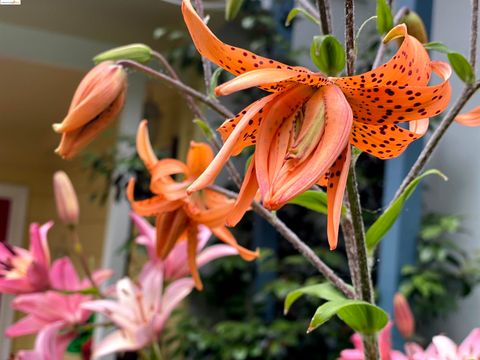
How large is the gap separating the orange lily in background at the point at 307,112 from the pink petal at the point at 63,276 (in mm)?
487

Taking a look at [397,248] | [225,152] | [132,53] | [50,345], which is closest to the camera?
[225,152]

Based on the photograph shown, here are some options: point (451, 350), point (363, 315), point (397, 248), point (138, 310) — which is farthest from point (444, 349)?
point (397, 248)

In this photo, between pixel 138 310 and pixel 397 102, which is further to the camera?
pixel 138 310

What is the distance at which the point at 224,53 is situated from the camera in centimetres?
30

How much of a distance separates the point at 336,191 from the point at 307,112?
1.5 inches

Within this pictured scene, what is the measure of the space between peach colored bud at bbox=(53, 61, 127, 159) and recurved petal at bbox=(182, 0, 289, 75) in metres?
0.18

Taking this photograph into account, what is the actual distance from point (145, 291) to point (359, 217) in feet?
1.42

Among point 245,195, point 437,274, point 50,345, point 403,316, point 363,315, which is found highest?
point 245,195

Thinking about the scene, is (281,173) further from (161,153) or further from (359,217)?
(161,153)

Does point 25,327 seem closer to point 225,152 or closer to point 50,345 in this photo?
point 50,345

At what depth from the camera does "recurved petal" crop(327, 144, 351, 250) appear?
0.27 metres

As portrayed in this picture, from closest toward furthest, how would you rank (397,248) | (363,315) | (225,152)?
1. (225,152)
2. (363,315)
3. (397,248)

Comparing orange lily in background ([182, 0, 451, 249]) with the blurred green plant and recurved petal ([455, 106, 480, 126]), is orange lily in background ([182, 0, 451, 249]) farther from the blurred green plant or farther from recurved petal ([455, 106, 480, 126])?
the blurred green plant

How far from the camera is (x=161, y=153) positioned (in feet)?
7.06
